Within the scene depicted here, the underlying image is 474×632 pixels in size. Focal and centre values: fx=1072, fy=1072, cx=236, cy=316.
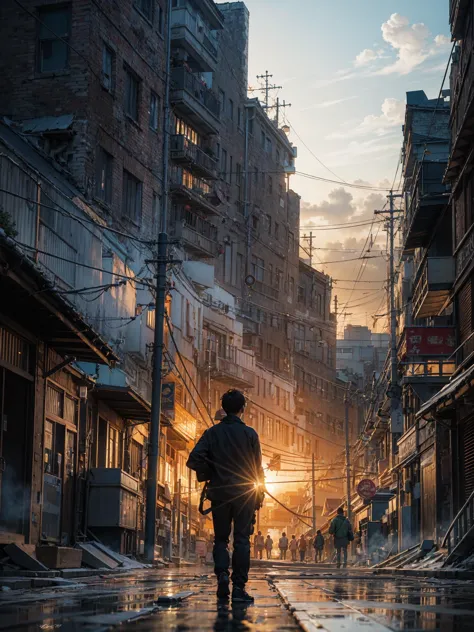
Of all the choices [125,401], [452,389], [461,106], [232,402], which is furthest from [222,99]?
[232,402]

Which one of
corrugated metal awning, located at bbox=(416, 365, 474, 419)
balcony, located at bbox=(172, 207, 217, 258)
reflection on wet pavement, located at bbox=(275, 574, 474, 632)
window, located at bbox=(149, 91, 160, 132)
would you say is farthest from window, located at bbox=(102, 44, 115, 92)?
reflection on wet pavement, located at bbox=(275, 574, 474, 632)

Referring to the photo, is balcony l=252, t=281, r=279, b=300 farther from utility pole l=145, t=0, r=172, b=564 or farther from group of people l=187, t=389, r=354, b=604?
group of people l=187, t=389, r=354, b=604

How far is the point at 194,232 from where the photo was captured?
201 ft

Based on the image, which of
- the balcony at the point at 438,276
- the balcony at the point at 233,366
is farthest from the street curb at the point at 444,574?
the balcony at the point at 233,366

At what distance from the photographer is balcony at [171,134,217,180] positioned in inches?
2299

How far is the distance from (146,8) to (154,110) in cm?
422

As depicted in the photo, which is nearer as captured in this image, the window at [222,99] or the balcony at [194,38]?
the balcony at [194,38]

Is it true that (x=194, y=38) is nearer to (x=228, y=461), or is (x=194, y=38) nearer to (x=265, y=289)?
(x=265, y=289)

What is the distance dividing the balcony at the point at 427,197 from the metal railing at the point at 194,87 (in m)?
24.2

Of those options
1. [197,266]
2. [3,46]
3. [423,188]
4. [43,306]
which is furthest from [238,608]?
[197,266]

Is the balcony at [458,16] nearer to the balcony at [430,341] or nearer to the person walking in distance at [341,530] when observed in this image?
the balcony at [430,341]

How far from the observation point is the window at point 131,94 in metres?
42.2

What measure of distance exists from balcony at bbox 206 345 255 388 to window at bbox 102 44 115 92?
2538cm

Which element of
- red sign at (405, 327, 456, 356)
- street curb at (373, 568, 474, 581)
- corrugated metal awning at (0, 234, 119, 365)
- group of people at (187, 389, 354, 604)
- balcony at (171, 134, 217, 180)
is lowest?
street curb at (373, 568, 474, 581)
